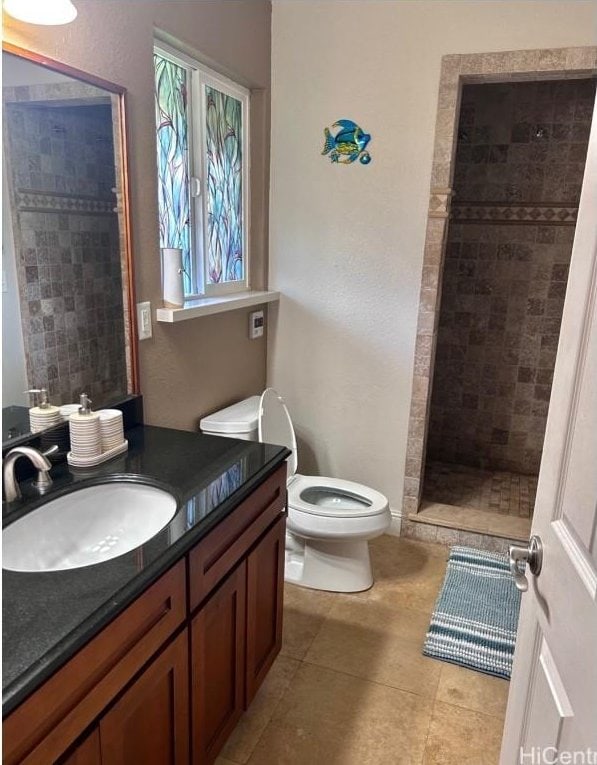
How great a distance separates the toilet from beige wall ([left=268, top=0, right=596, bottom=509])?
39 centimetres

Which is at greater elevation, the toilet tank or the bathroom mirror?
the bathroom mirror

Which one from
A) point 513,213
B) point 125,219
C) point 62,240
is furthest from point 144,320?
point 513,213

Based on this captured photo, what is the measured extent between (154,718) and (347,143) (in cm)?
247

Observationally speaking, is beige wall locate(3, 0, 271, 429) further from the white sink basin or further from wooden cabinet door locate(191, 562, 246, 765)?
wooden cabinet door locate(191, 562, 246, 765)

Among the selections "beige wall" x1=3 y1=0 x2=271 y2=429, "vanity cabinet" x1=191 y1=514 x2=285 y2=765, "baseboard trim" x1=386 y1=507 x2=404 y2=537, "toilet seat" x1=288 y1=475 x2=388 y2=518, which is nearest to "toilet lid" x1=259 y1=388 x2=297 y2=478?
"toilet seat" x1=288 y1=475 x2=388 y2=518

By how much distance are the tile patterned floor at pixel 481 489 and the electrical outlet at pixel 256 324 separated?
4.41 feet

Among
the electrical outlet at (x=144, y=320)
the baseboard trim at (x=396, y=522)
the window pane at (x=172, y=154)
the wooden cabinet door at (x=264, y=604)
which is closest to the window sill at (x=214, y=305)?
the electrical outlet at (x=144, y=320)

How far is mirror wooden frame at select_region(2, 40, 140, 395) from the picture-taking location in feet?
5.42

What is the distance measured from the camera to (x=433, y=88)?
2594 millimetres

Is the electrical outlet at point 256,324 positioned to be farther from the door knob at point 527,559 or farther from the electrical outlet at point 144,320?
the door knob at point 527,559

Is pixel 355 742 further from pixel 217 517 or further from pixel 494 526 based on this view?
pixel 494 526

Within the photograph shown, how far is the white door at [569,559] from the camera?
2.91 feet

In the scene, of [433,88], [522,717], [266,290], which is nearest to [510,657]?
[522,717]

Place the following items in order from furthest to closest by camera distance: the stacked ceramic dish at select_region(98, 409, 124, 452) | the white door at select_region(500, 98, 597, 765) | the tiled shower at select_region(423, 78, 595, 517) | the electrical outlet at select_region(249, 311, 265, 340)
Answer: the tiled shower at select_region(423, 78, 595, 517)
the electrical outlet at select_region(249, 311, 265, 340)
the stacked ceramic dish at select_region(98, 409, 124, 452)
the white door at select_region(500, 98, 597, 765)
